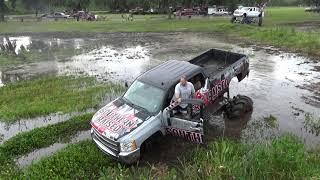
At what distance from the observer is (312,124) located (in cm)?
1368

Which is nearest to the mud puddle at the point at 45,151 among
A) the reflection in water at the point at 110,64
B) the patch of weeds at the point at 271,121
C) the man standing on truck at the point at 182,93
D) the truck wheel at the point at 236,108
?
the man standing on truck at the point at 182,93

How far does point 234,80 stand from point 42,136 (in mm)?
10736

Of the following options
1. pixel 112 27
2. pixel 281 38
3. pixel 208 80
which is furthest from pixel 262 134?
pixel 112 27

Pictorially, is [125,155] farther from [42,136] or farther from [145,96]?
[42,136]

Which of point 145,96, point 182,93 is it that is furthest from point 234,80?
point 145,96

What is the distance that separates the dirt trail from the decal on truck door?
0.67 meters

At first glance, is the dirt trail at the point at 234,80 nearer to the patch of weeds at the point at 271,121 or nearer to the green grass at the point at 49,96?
the patch of weeds at the point at 271,121

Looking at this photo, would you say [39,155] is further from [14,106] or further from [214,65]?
[214,65]

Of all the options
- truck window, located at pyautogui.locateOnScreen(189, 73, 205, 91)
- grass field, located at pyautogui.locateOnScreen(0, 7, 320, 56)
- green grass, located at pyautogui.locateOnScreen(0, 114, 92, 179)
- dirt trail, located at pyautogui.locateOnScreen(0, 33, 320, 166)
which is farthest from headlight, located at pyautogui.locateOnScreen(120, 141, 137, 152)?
grass field, located at pyautogui.locateOnScreen(0, 7, 320, 56)

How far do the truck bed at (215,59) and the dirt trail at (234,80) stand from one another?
157cm

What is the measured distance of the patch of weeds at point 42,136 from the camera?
12377mm

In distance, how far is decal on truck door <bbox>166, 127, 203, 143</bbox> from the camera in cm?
1105

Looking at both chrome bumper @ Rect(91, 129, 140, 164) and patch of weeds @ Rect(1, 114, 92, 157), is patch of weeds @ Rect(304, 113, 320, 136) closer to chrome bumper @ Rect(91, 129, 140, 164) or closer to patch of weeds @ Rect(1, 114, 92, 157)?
chrome bumper @ Rect(91, 129, 140, 164)

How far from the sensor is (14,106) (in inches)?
660
